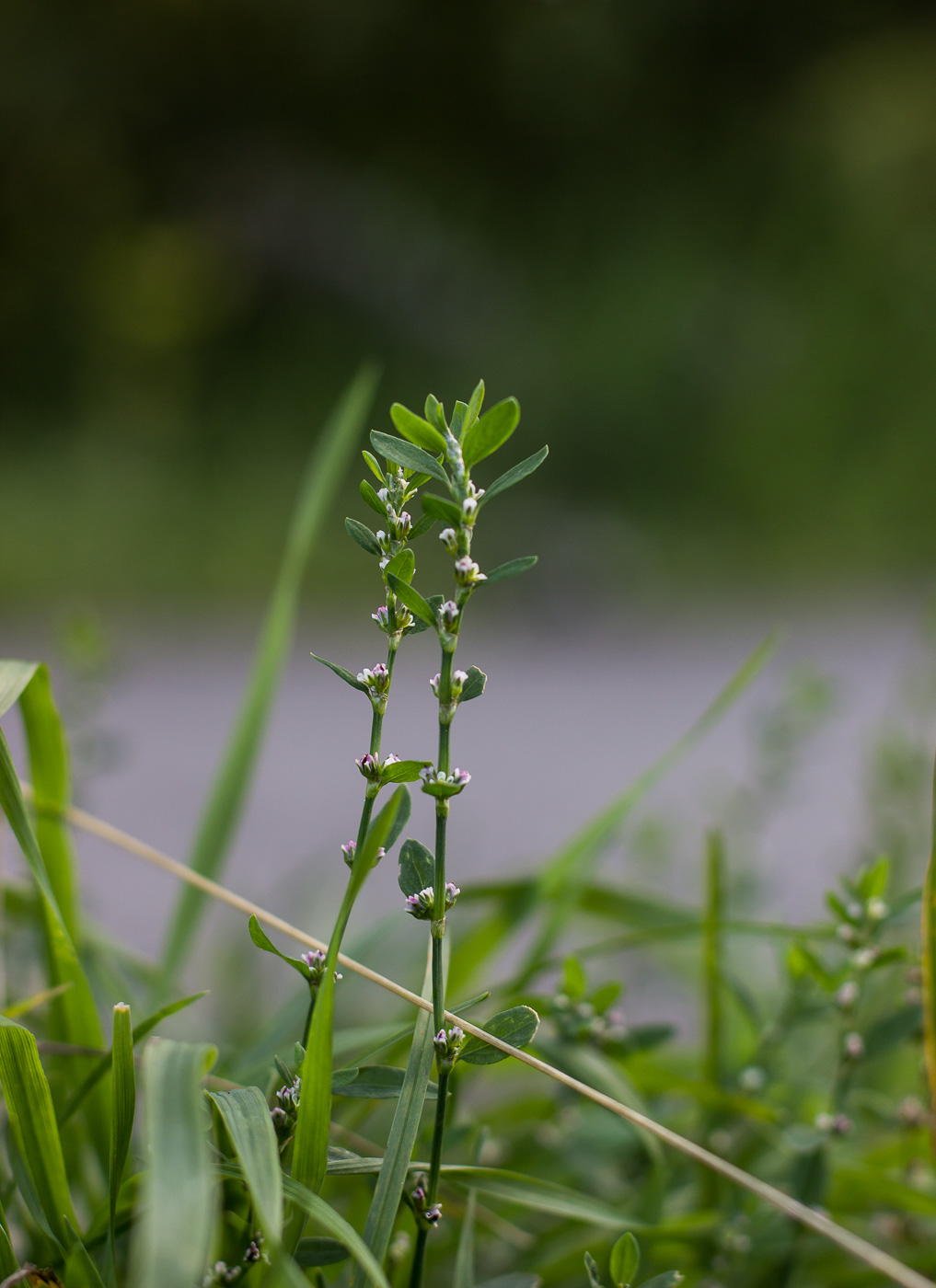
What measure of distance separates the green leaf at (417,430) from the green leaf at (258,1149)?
148 millimetres

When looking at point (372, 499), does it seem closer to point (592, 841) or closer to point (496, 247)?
point (592, 841)

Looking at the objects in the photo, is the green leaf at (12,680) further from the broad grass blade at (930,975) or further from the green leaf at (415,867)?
the broad grass blade at (930,975)

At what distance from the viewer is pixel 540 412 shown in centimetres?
411

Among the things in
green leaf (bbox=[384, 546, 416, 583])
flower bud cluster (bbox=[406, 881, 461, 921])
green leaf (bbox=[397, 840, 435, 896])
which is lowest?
flower bud cluster (bbox=[406, 881, 461, 921])

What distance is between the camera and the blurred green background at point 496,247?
4.07m

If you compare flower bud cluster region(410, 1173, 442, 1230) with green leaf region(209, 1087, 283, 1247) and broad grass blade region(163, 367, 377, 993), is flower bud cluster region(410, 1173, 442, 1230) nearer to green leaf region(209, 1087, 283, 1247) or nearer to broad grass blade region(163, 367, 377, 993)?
green leaf region(209, 1087, 283, 1247)

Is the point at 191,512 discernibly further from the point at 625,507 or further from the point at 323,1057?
the point at 323,1057

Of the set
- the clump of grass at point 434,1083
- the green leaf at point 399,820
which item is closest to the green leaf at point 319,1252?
the clump of grass at point 434,1083

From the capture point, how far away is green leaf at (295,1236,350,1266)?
0.23 meters

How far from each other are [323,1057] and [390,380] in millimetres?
4173

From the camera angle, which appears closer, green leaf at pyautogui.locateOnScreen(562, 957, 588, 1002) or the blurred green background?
green leaf at pyautogui.locateOnScreen(562, 957, 588, 1002)

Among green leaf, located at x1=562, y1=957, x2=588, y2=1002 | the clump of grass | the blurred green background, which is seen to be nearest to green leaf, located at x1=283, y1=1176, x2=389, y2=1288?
the clump of grass

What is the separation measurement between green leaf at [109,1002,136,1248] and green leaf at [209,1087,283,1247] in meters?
0.03

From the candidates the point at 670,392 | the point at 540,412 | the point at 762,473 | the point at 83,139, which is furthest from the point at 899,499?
the point at 83,139
